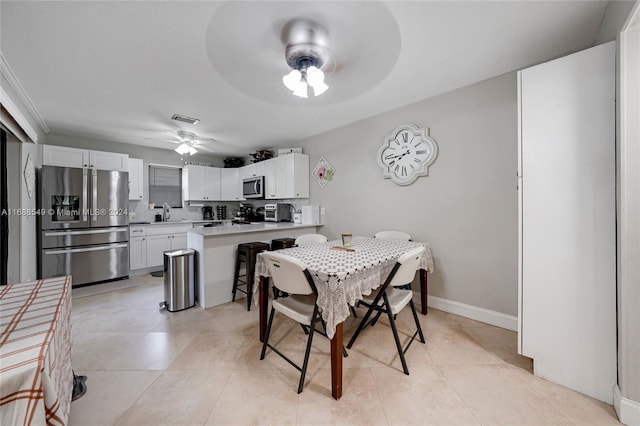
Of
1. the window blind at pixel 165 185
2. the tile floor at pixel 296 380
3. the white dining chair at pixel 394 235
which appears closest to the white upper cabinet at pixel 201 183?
the window blind at pixel 165 185

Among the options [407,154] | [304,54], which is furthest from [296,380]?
[407,154]

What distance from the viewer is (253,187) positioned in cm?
474

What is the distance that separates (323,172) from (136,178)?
11.3 feet

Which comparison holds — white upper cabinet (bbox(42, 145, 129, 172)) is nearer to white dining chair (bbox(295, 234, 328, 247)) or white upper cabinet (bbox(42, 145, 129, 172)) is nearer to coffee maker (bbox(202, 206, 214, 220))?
coffee maker (bbox(202, 206, 214, 220))

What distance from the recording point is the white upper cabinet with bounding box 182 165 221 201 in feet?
16.1

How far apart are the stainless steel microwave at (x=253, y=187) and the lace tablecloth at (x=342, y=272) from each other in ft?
8.97

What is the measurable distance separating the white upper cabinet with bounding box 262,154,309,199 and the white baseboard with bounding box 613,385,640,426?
3.70 metres

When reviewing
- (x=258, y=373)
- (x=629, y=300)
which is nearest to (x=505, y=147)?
(x=629, y=300)

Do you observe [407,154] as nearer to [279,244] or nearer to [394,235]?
[394,235]

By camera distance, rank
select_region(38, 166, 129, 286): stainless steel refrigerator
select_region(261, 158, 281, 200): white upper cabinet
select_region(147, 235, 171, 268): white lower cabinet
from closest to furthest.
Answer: select_region(38, 166, 129, 286): stainless steel refrigerator < select_region(147, 235, 171, 268): white lower cabinet < select_region(261, 158, 281, 200): white upper cabinet

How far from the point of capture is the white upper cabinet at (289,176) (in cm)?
403

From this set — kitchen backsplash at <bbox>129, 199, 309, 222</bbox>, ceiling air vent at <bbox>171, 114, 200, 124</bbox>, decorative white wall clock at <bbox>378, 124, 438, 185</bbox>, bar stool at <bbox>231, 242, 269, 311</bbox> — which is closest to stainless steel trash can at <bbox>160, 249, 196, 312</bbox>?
bar stool at <bbox>231, 242, 269, 311</bbox>

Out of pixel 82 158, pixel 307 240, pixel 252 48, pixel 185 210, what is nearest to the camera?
pixel 252 48

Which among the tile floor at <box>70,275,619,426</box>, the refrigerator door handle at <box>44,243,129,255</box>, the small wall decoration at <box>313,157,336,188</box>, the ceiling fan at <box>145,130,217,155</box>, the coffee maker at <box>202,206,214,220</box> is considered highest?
the ceiling fan at <box>145,130,217,155</box>
